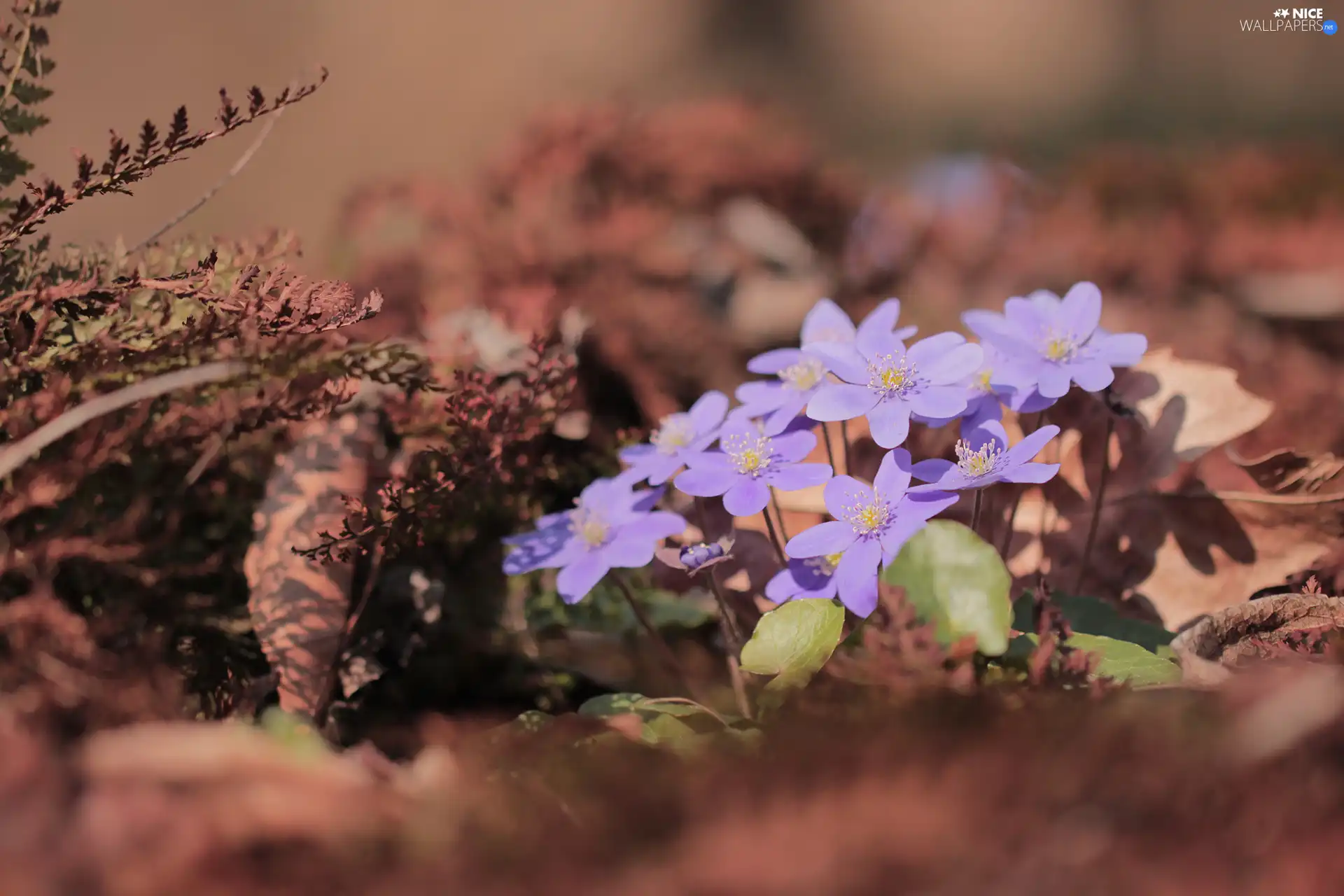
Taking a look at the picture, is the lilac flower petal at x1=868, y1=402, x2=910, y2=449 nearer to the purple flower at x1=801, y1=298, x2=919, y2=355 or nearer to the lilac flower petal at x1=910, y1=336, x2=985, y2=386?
the lilac flower petal at x1=910, y1=336, x2=985, y2=386

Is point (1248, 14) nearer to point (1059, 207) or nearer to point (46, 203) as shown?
point (1059, 207)

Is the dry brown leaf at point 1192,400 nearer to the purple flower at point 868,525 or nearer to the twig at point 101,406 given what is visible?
the purple flower at point 868,525

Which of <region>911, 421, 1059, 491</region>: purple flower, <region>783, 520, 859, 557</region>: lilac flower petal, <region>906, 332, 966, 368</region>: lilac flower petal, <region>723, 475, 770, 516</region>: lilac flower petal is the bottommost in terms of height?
<region>783, 520, 859, 557</region>: lilac flower petal

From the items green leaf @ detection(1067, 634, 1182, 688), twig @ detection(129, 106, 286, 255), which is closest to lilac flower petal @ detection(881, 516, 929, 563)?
green leaf @ detection(1067, 634, 1182, 688)

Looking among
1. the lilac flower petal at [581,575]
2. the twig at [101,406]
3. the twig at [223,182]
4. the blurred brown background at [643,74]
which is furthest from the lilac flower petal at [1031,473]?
the blurred brown background at [643,74]

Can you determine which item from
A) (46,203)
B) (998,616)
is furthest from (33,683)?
(998,616)

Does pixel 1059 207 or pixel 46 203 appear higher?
pixel 46 203
